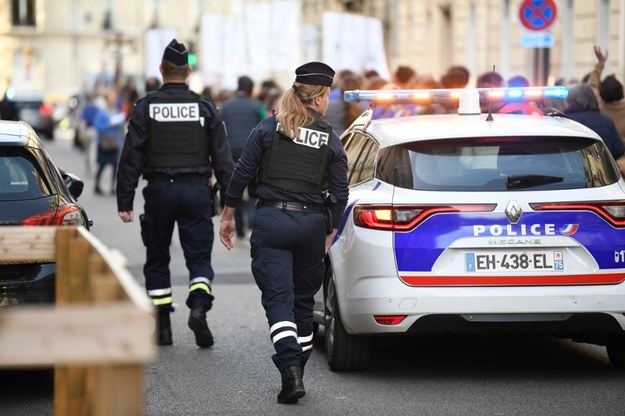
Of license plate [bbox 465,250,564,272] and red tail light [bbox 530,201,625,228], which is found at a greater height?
red tail light [bbox 530,201,625,228]

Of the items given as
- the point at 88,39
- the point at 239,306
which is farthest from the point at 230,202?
the point at 88,39

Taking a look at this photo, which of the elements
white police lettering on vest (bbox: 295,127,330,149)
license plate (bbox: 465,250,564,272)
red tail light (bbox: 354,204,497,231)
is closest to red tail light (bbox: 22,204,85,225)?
white police lettering on vest (bbox: 295,127,330,149)

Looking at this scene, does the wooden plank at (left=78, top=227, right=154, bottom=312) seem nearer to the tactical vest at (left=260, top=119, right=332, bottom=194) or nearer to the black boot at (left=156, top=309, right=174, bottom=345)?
the tactical vest at (left=260, top=119, right=332, bottom=194)

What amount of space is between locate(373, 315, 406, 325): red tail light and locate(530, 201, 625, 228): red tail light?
3.18 ft

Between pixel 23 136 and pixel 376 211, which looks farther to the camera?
pixel 23 136

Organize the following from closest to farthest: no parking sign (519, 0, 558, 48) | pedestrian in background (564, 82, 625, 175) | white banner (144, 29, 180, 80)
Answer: pedestrian in background (564, 82, 625, 175)
no parking sign (519, 0, 558, 48)
white banner (144, 29, 180, 80)

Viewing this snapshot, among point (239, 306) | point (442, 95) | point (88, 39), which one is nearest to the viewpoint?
point (442, 95)

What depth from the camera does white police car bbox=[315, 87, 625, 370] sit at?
304 inches

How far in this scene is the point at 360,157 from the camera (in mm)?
8984

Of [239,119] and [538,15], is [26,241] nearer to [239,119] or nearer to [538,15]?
[239,119]

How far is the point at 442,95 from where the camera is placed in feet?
29.1

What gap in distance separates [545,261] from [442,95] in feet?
5.00

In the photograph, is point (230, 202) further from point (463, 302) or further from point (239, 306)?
point (239, 306)

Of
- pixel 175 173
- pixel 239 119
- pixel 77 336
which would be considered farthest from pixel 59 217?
pixel 239 119
